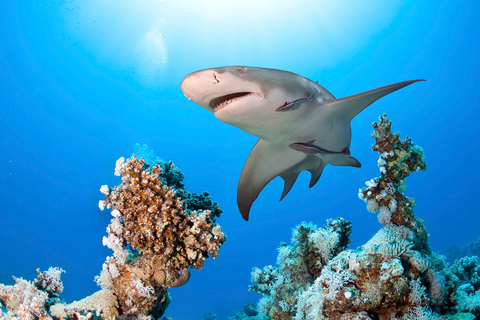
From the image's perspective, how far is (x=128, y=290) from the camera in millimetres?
3023

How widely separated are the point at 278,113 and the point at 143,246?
104 inches

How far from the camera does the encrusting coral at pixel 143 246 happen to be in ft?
9.84

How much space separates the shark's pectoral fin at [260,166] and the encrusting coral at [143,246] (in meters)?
1.52

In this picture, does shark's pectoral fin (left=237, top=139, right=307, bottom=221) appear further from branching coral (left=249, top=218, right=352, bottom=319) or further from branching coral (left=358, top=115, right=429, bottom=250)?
branching coral (left=358, top=115, right=429, bottom=250)

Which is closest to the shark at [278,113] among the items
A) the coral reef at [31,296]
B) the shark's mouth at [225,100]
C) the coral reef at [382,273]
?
the shark's mouth at [225,100]

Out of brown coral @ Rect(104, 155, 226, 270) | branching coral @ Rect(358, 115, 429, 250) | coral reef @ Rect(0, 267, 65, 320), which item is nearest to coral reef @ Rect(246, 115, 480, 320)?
branching coral @ Rect(358, 115, 429, 250)

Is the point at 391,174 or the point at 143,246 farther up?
the point at 391,174

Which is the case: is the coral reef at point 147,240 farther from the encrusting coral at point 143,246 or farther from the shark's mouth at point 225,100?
the shark's mouth at point 225,100

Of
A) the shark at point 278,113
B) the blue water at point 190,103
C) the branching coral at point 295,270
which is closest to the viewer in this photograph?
the shark at point 278,113

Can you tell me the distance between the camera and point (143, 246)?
306cm

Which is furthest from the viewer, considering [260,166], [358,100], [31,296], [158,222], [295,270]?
[260,166]

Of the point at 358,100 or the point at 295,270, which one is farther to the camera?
the point at 295,270

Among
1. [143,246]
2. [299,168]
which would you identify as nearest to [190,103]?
[299,168]

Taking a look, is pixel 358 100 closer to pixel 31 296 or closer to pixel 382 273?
pixel 382 273
